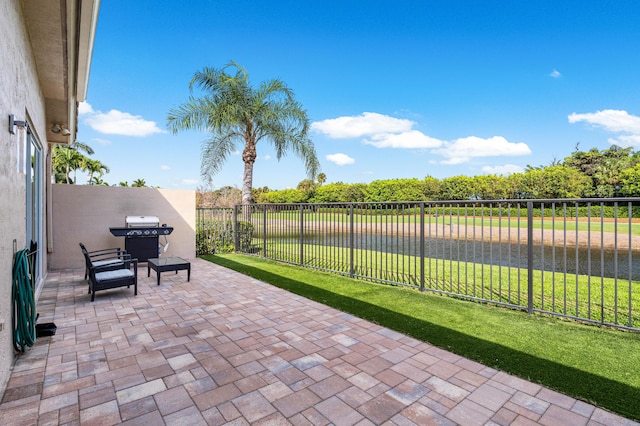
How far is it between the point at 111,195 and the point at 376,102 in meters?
26.3

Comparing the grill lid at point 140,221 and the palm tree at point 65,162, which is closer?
the grill lid at point 140,221

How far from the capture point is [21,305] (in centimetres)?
306

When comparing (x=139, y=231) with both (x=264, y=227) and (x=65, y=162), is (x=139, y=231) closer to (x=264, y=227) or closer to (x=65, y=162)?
(x=264, y=227)

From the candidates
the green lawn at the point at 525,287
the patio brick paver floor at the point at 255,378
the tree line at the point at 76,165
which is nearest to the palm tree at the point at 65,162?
the tree line at the point at 76,165

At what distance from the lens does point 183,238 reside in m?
9.47

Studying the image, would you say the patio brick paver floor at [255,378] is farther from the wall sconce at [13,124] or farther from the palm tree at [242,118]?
the palm tree at [242,118]

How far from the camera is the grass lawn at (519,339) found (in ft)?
8.38

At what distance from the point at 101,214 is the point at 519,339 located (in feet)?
30.2

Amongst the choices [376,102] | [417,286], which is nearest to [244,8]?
[417,286]

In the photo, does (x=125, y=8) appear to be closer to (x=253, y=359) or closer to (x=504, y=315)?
(x=253, y=359)

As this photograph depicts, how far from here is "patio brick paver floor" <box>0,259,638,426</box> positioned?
86.6 inches

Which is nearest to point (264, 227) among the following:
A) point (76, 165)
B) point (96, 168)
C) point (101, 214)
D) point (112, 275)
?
point (101, 214)

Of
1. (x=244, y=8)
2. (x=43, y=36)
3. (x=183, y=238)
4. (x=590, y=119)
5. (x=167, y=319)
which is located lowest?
(x=167, y=319)

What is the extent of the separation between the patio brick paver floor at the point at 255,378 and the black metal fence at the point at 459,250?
167 centimetres
